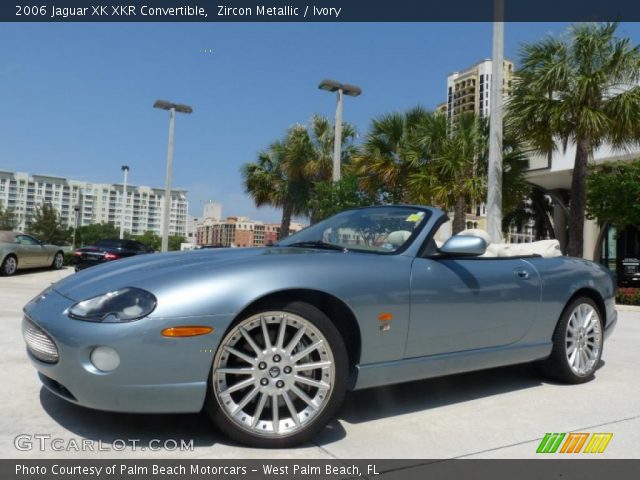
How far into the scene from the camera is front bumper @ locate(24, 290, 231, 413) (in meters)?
2.39

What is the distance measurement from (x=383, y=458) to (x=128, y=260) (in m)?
1.80

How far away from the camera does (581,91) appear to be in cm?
1238

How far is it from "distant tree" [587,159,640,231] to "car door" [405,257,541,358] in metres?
13.4

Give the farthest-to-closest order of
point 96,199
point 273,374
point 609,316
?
point 96,199
point 609,316
point 273,374

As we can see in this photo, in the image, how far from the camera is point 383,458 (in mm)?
2570

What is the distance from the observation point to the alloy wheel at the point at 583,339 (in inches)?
161

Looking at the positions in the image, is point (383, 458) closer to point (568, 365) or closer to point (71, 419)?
point (71, 419)

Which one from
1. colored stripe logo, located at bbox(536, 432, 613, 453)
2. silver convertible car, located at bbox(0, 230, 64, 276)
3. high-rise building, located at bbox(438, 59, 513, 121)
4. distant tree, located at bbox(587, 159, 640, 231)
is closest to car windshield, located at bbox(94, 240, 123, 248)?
silver convertible car, located at bbox(0, 230, 64, 276)

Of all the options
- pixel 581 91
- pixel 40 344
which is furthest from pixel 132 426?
pixel 581 91

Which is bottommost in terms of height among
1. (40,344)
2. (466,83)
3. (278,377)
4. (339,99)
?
(278,377)

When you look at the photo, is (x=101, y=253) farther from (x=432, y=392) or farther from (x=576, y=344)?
(x=576, y=344)

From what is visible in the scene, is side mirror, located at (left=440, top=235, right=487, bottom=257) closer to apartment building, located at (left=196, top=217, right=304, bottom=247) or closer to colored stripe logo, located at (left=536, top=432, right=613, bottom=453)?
colored stripe logo, located at (left=536, top=432, right=613, bottom=453)

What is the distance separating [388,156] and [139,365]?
15412 millimetres

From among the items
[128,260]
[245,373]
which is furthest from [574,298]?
[128,260]
